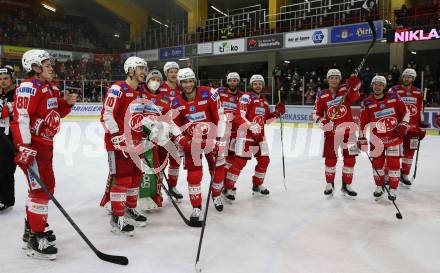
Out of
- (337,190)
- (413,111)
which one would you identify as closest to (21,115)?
(337,190)

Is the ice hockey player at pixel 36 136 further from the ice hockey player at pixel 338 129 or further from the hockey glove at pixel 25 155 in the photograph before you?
the ice hockey player at pixel 338 129

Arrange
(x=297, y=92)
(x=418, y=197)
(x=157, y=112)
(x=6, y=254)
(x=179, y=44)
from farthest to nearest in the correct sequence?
1. (x=179, y=44)
2. (x=297, y=92)
3. (x=418, y=197)
4. (x=157, y=112)
5. (x=6, y=254)

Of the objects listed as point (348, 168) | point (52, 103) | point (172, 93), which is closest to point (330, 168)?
point (348, 168)

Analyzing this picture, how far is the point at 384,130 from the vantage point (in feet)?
14.7

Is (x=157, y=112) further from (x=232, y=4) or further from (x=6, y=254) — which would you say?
(x=232, y=4)

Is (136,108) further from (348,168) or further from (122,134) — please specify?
(348,168)

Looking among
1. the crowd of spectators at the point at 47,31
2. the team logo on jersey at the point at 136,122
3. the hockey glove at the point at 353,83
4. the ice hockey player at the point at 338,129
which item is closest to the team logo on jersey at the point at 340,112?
the ice hockey player at the point at 338,129

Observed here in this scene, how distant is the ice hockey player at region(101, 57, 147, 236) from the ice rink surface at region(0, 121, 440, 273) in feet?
0.84

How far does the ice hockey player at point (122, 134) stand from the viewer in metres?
3.21

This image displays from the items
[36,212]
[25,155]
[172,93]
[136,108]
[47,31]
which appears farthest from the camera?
[47,31]

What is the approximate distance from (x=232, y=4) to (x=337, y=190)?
15.8 meters

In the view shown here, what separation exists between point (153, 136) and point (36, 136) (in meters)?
1.19

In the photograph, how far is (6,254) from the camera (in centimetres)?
290

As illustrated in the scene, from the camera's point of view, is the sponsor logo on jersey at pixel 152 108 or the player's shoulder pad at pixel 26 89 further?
the sponsor logo on jersey at pixel 152 108
